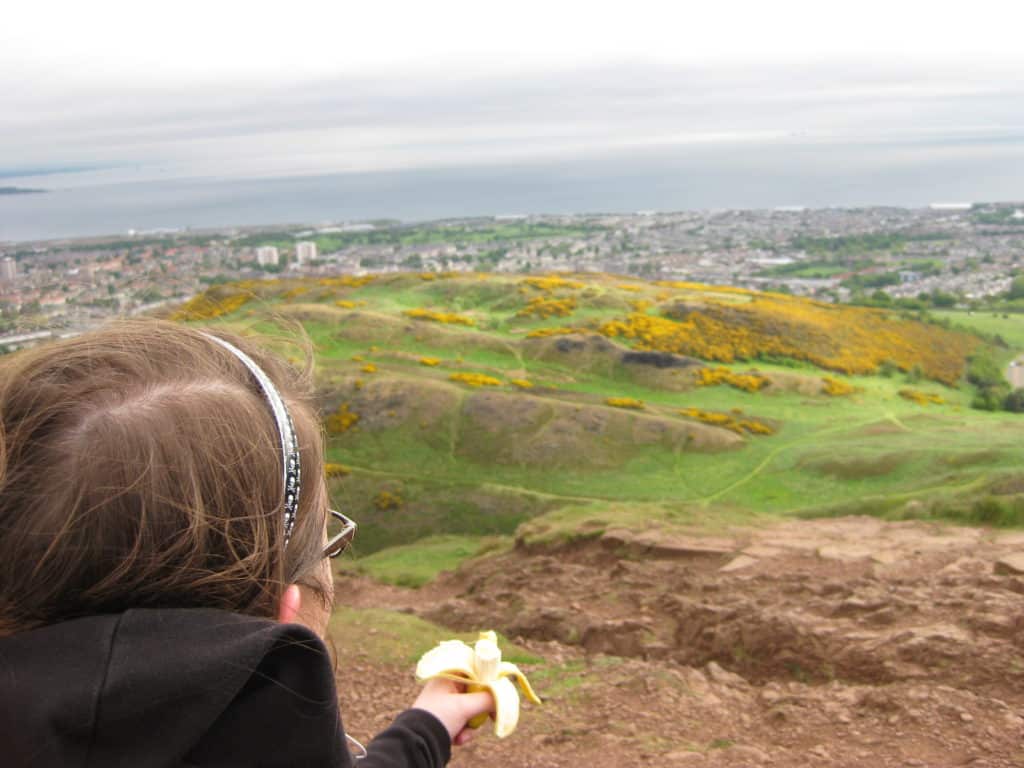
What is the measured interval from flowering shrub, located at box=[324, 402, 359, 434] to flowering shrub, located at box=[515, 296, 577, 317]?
14.6 meters

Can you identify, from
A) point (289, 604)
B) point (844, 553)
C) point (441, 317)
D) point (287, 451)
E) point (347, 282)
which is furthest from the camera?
point (347, 282)

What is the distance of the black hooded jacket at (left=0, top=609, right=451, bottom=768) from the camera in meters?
1.55

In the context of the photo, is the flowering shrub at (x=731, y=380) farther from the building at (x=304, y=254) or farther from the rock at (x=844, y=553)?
the building at (x=304, y=254)

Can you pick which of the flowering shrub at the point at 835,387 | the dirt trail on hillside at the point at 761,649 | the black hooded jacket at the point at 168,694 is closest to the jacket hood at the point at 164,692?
the black hooded jacket at the point at 168,694

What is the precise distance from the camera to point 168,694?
159cm

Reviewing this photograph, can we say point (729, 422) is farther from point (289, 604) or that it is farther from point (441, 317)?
point (289, 604)

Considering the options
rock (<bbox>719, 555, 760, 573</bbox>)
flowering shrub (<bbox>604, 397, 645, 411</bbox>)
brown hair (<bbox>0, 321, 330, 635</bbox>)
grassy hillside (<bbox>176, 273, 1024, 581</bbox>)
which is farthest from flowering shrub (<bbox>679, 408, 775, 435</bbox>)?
brown hair (<bbox>0, 321, 330, 635</bbox>)

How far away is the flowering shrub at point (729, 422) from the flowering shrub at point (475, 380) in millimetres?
6784

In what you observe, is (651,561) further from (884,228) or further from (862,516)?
(884,228)

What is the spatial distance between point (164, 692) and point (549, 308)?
38.1 metres

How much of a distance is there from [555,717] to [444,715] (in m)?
6.30

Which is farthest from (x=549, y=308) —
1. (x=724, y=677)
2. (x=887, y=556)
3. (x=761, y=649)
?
(x=724, y=677)

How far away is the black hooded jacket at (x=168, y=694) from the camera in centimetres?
155

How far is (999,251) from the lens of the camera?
7862 centimetres
